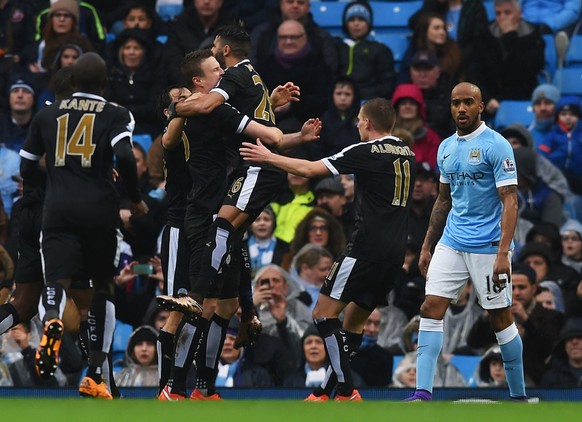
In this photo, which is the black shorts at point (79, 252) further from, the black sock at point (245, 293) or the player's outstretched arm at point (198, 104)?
the black sock at point (245, 293)

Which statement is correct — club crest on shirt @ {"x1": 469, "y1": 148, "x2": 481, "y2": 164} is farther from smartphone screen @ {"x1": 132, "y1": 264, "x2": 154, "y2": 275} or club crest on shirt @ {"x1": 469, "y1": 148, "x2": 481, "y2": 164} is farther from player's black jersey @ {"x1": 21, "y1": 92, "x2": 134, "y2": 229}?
smartphone screen @ {"x1": 132, "y1": 264, "x2": 154, "y2": 275}

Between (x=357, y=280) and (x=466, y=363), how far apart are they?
3.64m

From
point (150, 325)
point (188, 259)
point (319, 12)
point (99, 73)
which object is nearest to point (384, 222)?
point (188, 259)

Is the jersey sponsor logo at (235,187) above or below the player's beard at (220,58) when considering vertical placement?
below

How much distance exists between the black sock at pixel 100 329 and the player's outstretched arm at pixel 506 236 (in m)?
2.89

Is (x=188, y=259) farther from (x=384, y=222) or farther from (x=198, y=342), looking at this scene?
(x=384, y=222)

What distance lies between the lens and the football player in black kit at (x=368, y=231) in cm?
1166

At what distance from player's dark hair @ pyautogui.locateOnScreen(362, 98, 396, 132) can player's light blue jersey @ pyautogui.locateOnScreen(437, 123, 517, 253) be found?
0.56 meters

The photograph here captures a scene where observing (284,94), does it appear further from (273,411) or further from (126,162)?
(273,411)

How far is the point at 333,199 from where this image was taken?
16.5 meters

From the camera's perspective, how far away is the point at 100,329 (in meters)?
11.4

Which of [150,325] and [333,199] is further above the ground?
[333,199]

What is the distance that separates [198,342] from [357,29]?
8179mm

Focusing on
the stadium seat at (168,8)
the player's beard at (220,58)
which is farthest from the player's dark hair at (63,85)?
the stadium seat at (168,8)
